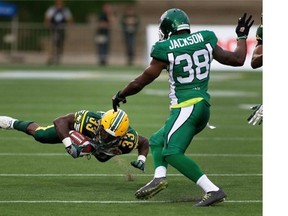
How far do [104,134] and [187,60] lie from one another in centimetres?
126

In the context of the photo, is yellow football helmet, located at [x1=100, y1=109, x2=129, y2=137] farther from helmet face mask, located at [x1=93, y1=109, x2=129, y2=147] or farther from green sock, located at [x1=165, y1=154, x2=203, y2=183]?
green sock, located at [x1=165, y1=154, x2=203, y2=183]

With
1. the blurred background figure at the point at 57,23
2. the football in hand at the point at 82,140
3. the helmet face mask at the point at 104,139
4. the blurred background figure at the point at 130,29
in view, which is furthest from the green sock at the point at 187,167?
the blurred background figure at the point at 130,29

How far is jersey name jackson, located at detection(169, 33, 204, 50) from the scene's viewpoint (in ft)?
28.4

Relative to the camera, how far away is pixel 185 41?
871 centimetres

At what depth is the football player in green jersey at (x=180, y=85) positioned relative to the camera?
8602 mm

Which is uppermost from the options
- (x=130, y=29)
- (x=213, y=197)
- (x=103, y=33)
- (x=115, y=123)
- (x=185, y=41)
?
(x=185, y=41)

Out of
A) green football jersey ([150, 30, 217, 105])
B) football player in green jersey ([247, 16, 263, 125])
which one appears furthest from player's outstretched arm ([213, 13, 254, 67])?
football player in green jersey ([247, 16, 263, 125])

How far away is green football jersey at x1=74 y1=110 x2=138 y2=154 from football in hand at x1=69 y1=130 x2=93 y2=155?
10 centimetres

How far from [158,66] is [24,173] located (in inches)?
91.1

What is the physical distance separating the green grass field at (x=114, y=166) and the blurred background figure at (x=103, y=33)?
28.8ft

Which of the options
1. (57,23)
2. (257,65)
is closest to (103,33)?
(57,23)

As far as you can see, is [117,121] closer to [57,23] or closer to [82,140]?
[82,140]
